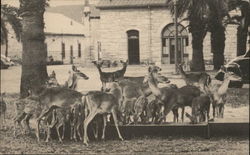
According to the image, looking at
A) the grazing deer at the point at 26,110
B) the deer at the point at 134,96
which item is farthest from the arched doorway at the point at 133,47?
the grazing deer at the point at 26,110

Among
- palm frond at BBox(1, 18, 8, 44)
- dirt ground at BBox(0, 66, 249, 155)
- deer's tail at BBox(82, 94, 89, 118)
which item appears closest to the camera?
dirt ground at BBox(0, 66, 249, 155)

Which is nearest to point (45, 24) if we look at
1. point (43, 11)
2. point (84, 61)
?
point (43, 11)

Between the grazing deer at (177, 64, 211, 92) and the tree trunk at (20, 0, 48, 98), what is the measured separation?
68.8 inches

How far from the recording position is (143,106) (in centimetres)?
561

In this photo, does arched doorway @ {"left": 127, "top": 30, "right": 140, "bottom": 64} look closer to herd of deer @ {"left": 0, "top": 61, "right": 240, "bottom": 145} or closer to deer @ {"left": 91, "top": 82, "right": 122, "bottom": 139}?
herd of deer @ {"left": 0, "top": 61, "right": 240, "bottom": 145}

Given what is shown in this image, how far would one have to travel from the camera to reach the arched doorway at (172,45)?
541cm

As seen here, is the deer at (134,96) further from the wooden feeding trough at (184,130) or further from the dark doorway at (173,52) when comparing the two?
the dark doorway at (173,52)

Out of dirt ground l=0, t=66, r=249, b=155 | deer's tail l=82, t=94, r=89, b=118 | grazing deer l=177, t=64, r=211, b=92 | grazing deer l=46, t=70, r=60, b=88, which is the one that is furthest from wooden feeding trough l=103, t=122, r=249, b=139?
grazing deer l=46, t=70, r=60, b=88

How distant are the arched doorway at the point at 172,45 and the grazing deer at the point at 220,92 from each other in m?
0.49

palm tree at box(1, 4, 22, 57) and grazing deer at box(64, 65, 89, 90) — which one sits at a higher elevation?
palm tree at box(1, 4, 22, 57)

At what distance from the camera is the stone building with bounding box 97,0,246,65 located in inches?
211

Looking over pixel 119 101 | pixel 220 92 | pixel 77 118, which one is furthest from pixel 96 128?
pixel 220 92

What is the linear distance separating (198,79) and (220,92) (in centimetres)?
30

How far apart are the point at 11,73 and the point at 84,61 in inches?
53.3
